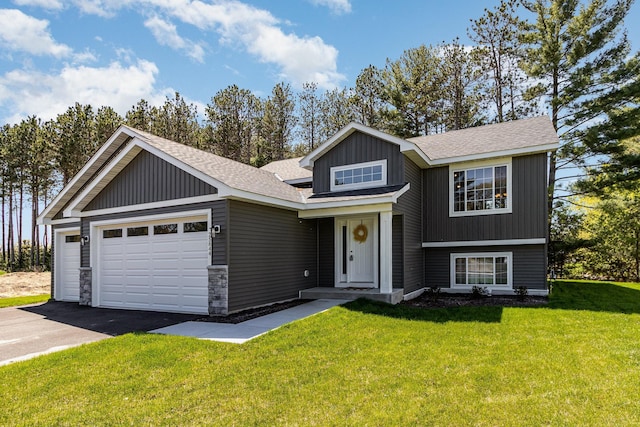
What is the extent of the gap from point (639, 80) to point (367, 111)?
13.4 m

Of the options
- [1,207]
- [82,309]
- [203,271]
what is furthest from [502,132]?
[1,207]

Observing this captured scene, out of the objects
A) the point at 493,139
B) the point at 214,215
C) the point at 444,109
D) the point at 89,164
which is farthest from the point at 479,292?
the point at 444,109

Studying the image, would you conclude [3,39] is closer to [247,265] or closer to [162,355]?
[247,265]

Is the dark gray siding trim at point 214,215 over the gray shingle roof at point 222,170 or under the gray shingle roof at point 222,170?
under

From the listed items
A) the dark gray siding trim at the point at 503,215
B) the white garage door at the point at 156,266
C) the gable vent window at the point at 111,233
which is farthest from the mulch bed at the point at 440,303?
the gable vent window at the point at 111,233

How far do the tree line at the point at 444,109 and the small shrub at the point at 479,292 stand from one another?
9082 mm

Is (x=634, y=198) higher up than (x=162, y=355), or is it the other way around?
(x=634, y=198)

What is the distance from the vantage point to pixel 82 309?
414 inches

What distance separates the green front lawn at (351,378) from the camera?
382 cm

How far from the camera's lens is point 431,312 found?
8.53 metres

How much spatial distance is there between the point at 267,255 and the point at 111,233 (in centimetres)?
491

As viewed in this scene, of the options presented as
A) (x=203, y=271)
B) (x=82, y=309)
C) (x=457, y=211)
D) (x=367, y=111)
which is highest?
(x=367, y=111)

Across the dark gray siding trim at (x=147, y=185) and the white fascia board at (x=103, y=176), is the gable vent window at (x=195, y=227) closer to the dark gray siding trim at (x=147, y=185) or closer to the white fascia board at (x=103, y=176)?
the dark gray siding trim at (x=147, y=185)

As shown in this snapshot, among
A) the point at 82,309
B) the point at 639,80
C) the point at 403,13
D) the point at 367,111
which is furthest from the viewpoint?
the point at 367,111
